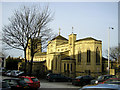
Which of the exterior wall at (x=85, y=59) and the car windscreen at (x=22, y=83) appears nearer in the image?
the car windscreen at (x=22, y=83)

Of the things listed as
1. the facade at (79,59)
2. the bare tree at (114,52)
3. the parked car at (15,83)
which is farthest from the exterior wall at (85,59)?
the parked car at (15,83)

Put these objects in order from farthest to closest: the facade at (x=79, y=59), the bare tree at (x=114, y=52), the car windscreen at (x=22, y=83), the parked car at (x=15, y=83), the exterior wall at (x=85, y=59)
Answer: the bare tree at (x=114, y=52) < the facade at (x=79, y=59) < the exterior wall at (x=85, y=59) < the car windscreen at (x=22, y=83) < the parked car at (x=15, y=83)

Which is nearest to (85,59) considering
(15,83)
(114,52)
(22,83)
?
(114,52)

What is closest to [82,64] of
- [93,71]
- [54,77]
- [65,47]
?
[93,71]

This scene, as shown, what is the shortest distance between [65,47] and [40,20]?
31.0m

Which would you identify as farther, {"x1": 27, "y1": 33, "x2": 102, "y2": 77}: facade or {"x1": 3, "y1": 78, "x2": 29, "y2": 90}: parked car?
{"x1": 27, "y1": 33, "x2": 102, "y2": 77}: facade

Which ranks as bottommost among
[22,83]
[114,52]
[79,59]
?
[22,83]

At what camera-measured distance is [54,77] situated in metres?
30.5

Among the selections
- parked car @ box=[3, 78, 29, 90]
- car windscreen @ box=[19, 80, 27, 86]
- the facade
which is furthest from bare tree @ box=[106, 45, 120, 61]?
parked car @ box=[3, 78, 29, 90]

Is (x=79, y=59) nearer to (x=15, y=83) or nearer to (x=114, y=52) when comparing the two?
(x=114, y=52)

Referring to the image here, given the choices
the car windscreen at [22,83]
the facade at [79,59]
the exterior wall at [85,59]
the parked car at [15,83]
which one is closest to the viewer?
the parked car at [15,83]

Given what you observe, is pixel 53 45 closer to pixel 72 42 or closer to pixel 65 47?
pixel 65 47

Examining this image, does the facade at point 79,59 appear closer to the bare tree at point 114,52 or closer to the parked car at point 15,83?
the bare tree at point 114,52

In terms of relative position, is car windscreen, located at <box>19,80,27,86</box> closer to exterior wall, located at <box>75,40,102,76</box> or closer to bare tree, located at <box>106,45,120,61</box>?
exterior wall, located at <box>75,40,102,76</box>
